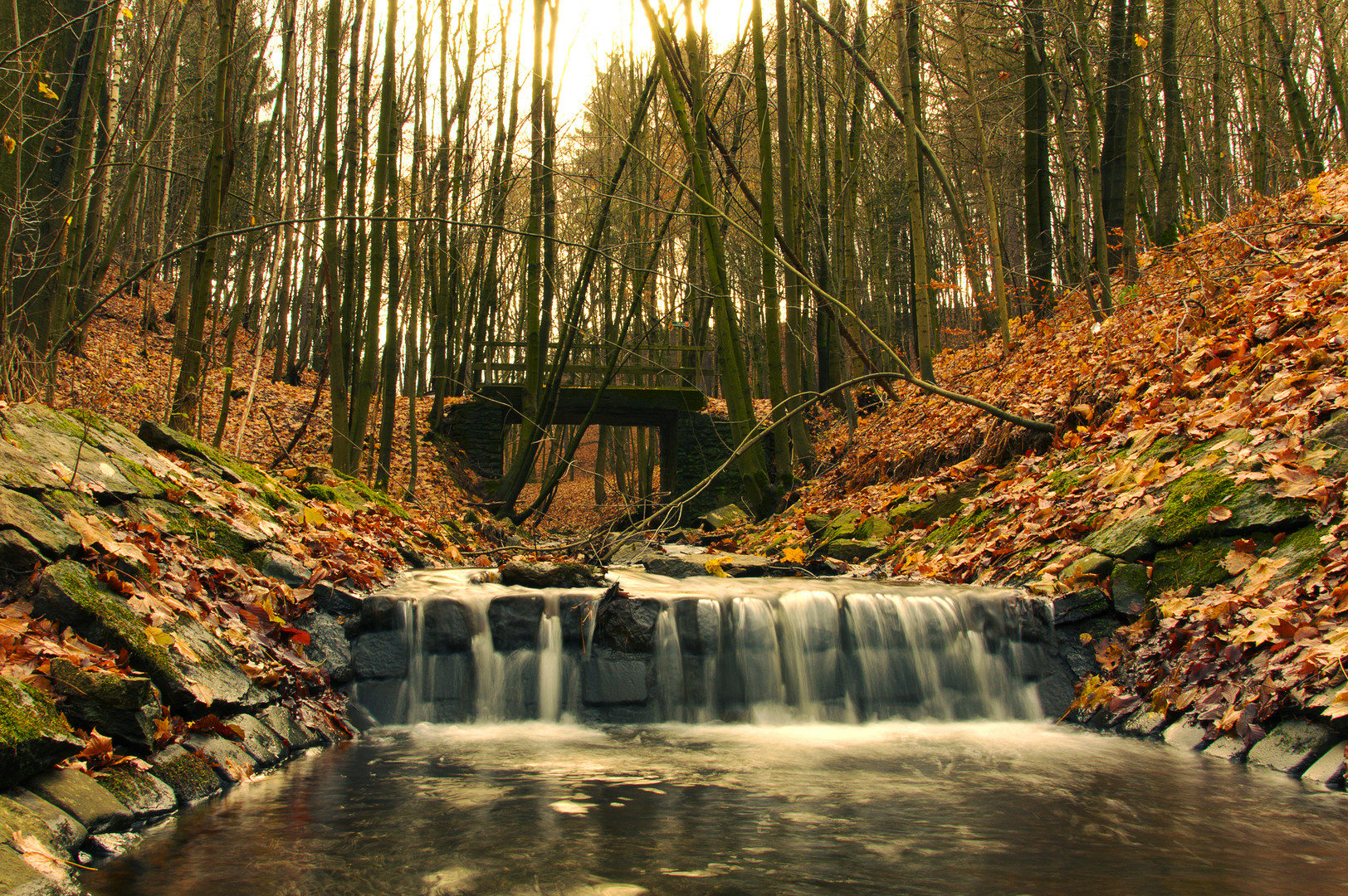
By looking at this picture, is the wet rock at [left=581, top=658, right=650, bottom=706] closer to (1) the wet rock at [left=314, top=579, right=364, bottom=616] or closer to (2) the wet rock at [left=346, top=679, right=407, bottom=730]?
(2) the wet rock at [left=346, top=679, right=407, bottom=730]

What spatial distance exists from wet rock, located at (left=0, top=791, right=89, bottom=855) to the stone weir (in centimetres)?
250

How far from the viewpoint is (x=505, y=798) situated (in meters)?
3.51

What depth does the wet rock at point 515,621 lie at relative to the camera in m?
5.57

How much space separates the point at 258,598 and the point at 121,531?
0.84 metres

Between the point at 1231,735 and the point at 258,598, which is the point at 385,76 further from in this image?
the point at 1231,735

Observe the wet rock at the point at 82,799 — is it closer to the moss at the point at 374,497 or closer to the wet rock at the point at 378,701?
the wet rock at the point at 378,701

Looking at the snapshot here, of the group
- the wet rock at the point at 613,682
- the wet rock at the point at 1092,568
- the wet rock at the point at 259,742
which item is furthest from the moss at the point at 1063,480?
the wet rock at the point at 259,742

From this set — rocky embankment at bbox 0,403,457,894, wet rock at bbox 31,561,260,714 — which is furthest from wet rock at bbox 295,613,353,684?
wet rock at bbox 31,561,260,714

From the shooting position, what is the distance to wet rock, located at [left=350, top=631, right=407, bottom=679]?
519 cm

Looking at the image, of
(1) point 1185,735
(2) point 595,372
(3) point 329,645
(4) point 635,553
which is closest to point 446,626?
(3) point 329,645

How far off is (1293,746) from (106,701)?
4748 millimetres

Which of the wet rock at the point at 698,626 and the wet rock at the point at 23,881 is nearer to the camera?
the wet rock at the point at 23,881

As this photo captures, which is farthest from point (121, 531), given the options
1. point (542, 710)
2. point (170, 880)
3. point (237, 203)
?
point (237, 203)

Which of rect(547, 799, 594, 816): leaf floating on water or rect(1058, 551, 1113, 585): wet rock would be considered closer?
rect(547, 799, 594, 816): leaf floating on water
